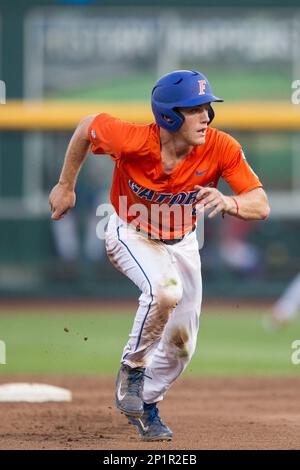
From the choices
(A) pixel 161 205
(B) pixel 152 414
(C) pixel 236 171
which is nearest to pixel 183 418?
(B) pixel 152 414

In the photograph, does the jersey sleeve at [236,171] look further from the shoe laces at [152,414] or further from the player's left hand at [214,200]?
the shoe laces at [152,414]

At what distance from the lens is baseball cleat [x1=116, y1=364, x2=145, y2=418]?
5.66 meters

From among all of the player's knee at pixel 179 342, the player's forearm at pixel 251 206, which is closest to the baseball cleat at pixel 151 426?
the player's knee at pixel 179 342

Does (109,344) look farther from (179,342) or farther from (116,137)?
(116,137)

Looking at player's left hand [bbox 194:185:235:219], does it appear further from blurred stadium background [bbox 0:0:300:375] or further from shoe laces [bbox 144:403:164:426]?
blurred stadium background [bbox 0:0:300:375]

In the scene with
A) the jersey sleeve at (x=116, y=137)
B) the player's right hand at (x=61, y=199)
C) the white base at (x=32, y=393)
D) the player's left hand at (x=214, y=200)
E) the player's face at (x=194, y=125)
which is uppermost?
the player's face at (x=194, y=125)

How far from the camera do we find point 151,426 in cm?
580

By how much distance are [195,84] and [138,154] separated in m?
0.45

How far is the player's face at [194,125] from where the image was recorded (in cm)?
551

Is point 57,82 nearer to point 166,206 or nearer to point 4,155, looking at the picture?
point 4,155

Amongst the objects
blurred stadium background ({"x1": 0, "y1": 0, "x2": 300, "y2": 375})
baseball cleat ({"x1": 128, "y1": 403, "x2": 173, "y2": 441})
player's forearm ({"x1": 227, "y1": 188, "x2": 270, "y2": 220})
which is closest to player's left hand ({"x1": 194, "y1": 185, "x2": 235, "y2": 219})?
player's forearm ({"x1": 227, "y1": 188, "x2": 270, "y2": 220})

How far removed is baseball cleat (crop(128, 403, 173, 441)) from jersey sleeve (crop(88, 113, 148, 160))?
4.50 feet

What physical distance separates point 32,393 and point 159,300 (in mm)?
2424

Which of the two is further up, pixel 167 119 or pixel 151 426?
pixel 167 119
